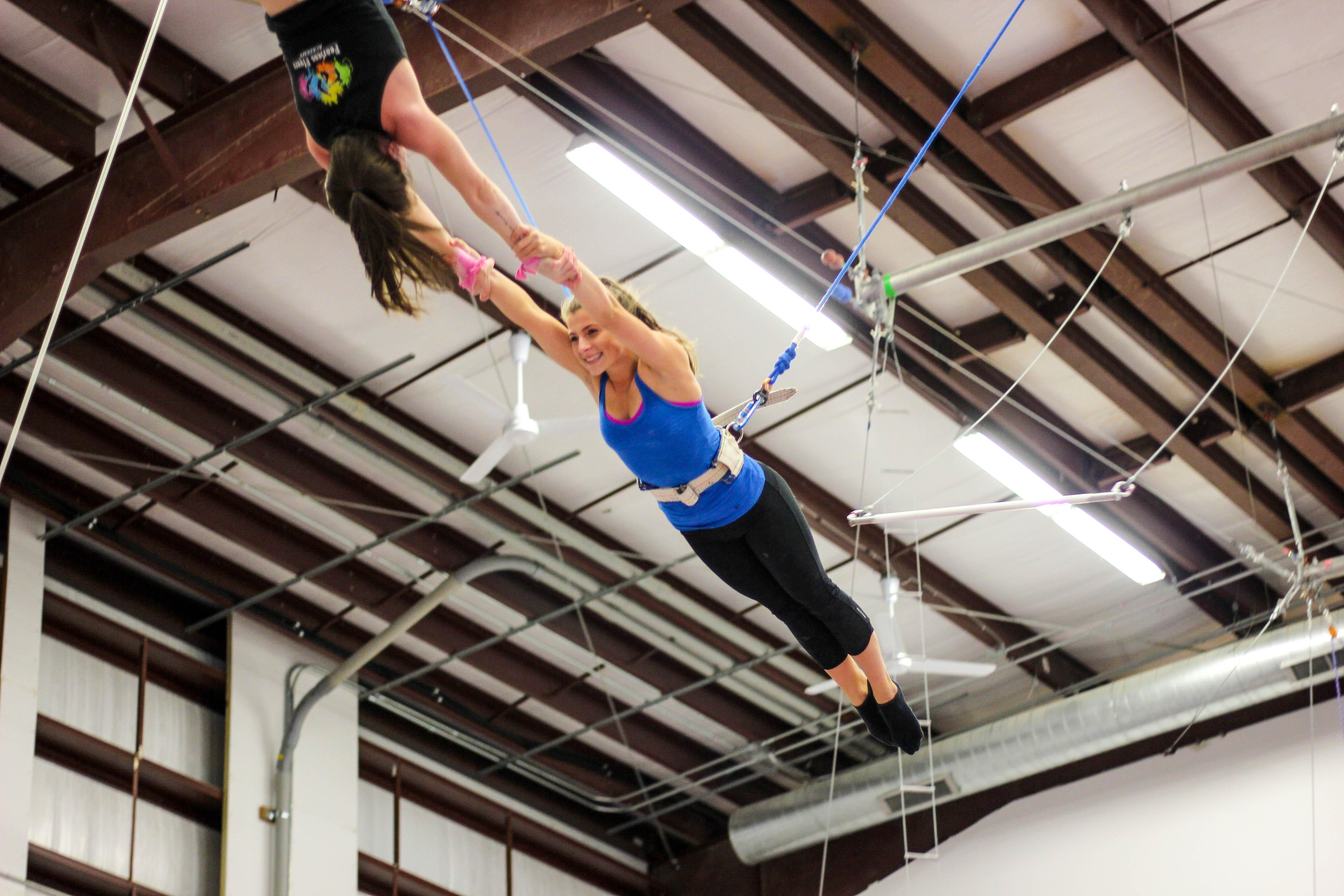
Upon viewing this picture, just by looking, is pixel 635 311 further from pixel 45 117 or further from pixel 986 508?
pixel 45 117

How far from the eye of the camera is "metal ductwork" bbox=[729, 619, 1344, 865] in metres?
10.2

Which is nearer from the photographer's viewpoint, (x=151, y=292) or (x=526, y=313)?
(x=526, y=313)

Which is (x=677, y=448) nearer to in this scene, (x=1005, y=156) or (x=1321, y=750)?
(x=1005, y=156)

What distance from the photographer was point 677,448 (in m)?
4.19

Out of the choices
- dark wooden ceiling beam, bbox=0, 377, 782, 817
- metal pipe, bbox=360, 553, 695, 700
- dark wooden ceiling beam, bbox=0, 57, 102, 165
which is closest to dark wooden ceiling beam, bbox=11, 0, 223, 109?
dark wooden ceiling beam, bbox=0, 57, 102, 165

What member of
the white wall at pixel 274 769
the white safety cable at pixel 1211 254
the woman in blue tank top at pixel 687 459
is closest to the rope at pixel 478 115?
the woman in blue tank top at pixel 687 459

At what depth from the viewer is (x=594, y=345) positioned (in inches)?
162

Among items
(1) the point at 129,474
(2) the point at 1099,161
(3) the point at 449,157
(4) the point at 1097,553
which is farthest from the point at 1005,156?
(1) the point at 129,474

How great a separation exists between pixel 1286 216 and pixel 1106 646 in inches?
175

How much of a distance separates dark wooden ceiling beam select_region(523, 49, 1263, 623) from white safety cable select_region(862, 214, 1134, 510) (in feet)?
0.75

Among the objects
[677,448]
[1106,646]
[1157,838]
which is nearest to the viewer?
[677,448]

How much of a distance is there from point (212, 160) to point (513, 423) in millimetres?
1897

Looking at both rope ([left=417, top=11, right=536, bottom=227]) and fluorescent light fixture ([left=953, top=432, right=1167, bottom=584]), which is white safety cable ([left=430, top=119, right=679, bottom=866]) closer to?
rope ([left=417, top=11, right=536, bottom=227])

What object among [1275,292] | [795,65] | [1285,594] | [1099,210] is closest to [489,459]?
[795,65]
